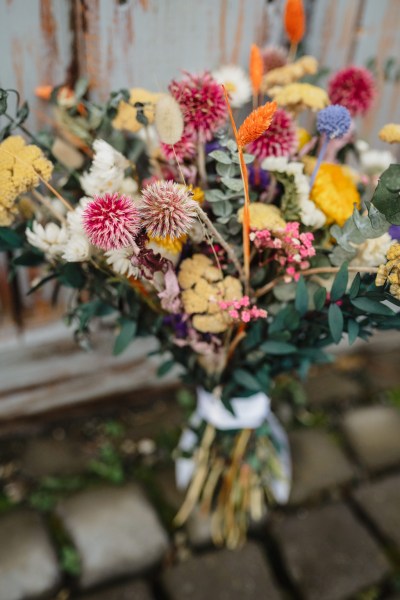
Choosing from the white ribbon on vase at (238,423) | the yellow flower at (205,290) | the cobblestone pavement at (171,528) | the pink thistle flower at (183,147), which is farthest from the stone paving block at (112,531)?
the pink thistle flower at (183,147)

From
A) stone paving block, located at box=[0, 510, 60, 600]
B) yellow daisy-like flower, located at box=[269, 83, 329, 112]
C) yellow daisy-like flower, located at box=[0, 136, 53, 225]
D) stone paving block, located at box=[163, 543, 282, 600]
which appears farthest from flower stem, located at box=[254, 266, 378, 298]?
stone paving block, located at box=[0, 510, 60, 600]

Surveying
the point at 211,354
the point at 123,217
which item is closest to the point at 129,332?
the point at 211,354

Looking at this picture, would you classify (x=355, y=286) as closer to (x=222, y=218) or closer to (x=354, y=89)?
(x=222, y=218)

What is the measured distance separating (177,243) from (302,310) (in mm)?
223

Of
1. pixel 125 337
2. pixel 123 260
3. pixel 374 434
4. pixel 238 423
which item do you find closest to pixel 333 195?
pixel 123 260

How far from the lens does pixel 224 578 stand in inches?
49.3

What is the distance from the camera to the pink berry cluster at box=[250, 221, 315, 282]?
73cm

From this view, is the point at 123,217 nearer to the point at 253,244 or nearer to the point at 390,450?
the point at 253,244

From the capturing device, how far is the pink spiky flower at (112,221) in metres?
0.63

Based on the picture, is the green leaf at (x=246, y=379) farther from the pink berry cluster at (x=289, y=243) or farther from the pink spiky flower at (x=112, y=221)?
the pink spiky flower at (x=112, y=221)

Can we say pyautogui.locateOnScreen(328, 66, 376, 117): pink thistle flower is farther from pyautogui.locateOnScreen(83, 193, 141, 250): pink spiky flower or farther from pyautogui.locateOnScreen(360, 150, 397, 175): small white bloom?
pyautogui.locateOnScreen(83, 193, 141, 250): pink spiky flower

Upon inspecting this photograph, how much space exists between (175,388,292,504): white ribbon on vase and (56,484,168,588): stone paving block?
13cm

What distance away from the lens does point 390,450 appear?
5.16ft

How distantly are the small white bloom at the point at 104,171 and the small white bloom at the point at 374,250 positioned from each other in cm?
37
